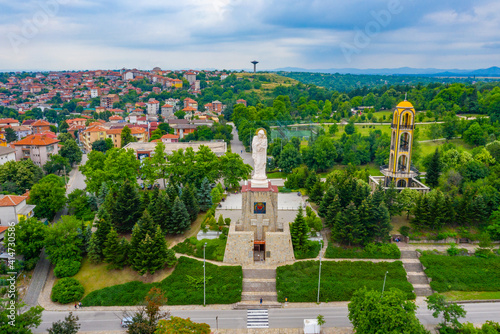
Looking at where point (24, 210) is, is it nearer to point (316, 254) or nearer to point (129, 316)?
point (129, 316)

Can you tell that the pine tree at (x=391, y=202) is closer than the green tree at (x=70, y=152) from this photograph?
Yes

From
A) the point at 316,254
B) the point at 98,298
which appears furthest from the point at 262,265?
the point at 98,298

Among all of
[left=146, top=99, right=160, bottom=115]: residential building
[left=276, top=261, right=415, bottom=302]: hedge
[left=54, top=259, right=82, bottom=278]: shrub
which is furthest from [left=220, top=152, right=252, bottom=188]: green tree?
[left=146, top=99, right=160, bottom=115]: residential building

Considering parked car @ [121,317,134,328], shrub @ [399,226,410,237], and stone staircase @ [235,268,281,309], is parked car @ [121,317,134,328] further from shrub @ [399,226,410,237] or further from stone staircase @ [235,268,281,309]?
shrub @ [399,226,410,237]

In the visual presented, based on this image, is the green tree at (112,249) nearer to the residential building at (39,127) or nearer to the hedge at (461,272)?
the hedge at (461,272)

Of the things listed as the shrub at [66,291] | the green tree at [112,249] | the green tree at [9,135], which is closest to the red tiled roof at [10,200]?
the shrub at [66,291]
